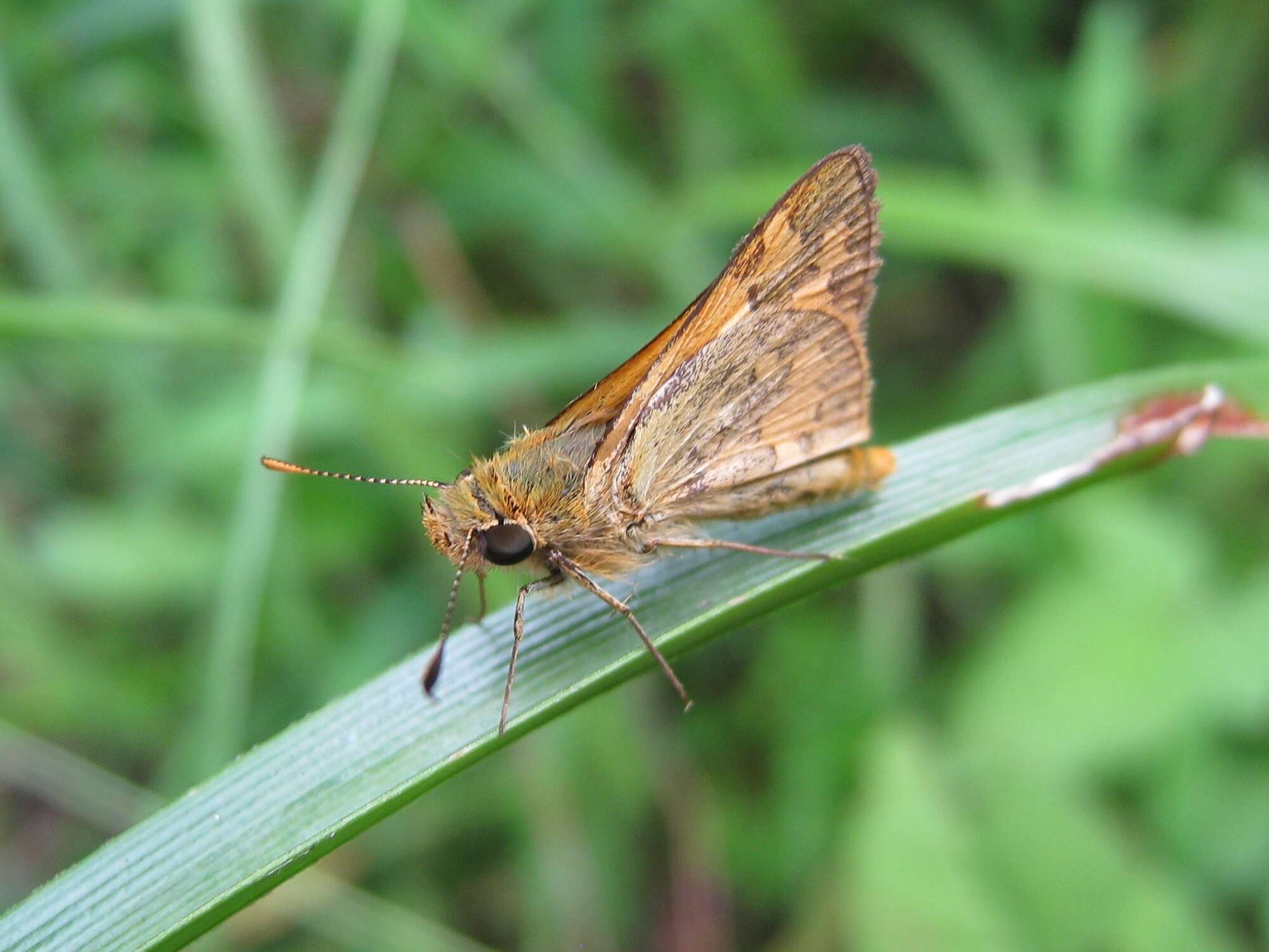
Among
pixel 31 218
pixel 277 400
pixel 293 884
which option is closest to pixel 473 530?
pixel 277 400

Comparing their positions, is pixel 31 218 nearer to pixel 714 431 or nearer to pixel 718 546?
pixel 714 431

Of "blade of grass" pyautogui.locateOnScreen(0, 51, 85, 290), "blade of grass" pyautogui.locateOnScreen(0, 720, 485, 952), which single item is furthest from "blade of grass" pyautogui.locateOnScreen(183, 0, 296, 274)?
"blade of grass" pyautogui.locateOnScreen(0, 720, 485, 952)

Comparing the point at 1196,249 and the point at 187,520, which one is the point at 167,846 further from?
the point at 1196,249

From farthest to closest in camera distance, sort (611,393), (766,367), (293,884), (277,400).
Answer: (293,884)
(277,400)
(766,367)
(611,393)

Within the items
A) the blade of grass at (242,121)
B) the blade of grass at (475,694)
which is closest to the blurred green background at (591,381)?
the blade of grass at (242,121)

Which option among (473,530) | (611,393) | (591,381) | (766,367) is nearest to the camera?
(473,530)

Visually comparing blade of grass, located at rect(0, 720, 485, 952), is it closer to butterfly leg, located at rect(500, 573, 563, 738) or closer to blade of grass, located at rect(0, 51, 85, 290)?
blade of grass, located at rect(0, 51, 85, 290)
